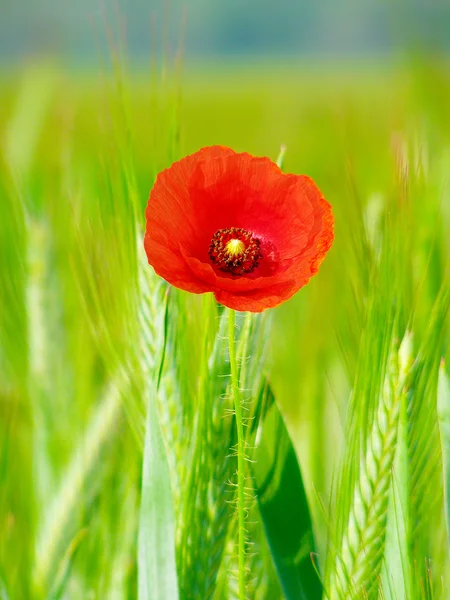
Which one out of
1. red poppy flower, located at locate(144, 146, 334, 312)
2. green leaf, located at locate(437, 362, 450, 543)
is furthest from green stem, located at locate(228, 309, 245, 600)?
green leaf, located at locate(437, 362, 450, 543)

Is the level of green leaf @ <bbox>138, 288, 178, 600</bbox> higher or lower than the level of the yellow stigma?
lower

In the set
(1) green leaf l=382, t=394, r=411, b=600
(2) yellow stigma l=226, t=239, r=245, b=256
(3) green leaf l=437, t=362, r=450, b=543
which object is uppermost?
(2) yellow stigma l=226, t=239, r=245, b=256

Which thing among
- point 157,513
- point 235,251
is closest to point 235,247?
point 235,251

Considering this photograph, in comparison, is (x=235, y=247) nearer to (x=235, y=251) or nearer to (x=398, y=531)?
(x=235, y=251)

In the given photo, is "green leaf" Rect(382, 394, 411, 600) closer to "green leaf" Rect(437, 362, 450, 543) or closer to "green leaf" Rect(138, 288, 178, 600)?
"green leaf" Rect(437, 362, 450, 543)

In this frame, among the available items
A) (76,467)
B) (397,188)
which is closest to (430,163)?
(397,188)

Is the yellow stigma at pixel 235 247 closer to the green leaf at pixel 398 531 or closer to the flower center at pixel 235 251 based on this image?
the flower center at pixel 235 251

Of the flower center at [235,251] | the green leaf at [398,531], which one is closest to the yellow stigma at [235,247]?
the flower center at [235,251]
